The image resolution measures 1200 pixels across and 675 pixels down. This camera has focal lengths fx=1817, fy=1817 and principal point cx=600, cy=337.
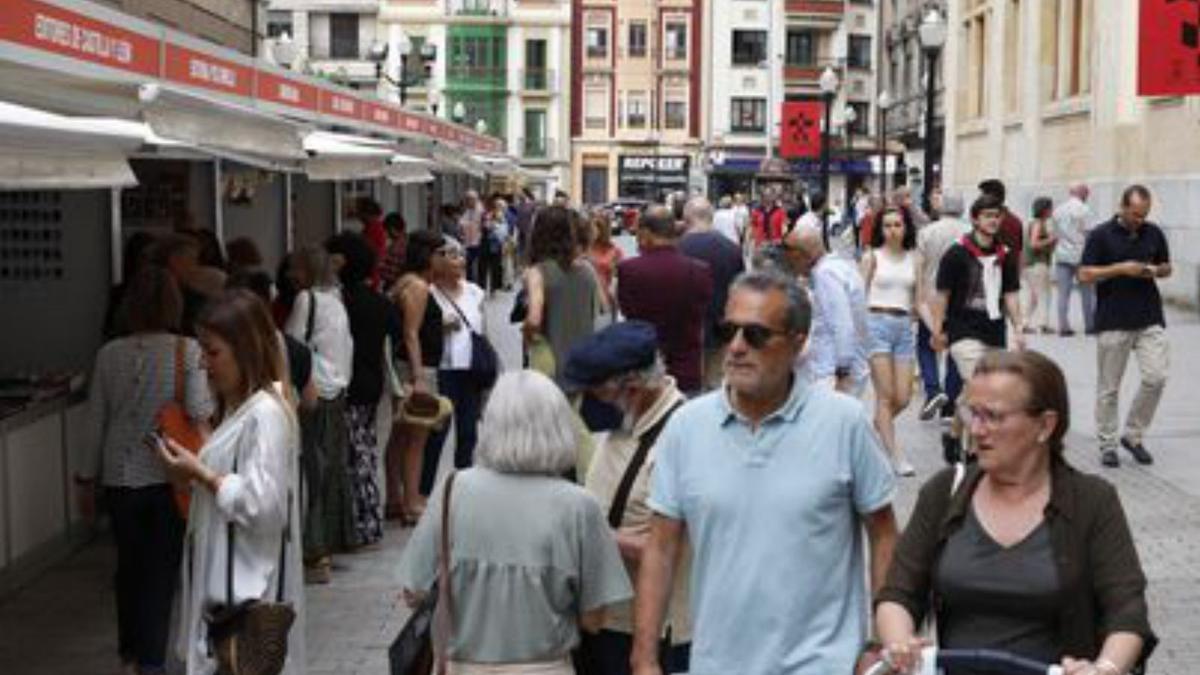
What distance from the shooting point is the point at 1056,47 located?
35625 millimetres

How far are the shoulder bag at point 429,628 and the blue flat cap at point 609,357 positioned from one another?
0.51 m

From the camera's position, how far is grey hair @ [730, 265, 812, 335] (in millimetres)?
4262

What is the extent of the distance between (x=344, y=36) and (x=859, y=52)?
943 inches

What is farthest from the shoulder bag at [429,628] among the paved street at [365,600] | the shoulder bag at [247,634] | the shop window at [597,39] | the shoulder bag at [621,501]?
the shop window at [597,39]

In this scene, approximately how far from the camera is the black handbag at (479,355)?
1052cm

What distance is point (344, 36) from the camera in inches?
3233

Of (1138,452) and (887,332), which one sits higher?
(887,332)

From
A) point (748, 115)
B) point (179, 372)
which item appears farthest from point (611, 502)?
point (748, 115)

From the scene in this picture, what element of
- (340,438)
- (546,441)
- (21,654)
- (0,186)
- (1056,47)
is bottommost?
(21,654)

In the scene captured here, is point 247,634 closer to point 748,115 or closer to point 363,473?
point 363,473

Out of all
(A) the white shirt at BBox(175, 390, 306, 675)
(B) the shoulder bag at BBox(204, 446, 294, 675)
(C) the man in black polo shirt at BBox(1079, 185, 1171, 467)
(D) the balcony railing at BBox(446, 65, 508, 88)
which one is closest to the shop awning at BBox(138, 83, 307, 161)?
(A) the white shirt at BBox(175, 390, 306, 675)

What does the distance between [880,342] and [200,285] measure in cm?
491

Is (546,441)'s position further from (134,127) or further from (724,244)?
(724,244)

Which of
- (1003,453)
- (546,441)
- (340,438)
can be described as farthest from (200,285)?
(1003,453)
